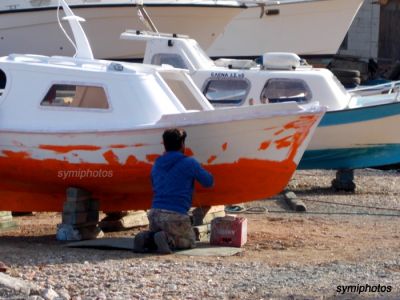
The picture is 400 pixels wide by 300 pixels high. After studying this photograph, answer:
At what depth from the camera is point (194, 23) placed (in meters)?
22.2

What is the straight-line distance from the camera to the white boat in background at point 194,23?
69.9ft

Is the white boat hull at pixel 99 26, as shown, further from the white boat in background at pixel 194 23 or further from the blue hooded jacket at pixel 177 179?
the blue hooded jacket at pixel 177 179

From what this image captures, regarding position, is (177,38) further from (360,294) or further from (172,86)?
(360,294)

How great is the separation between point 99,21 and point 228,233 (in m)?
11.1

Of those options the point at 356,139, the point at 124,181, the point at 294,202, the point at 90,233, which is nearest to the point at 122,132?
the point at 124,181

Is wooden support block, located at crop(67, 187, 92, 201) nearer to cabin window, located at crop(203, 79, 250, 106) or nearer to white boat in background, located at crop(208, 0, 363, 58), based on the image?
cabin window, located at crop(203, 79, 250, 106)

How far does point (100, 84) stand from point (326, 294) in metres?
3.92

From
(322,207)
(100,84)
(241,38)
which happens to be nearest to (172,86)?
(100,84)

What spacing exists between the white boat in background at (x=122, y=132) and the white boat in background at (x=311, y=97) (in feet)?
12.3

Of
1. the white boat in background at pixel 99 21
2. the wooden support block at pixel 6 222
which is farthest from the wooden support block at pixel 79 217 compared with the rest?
the white boat in background at pixel 99 21

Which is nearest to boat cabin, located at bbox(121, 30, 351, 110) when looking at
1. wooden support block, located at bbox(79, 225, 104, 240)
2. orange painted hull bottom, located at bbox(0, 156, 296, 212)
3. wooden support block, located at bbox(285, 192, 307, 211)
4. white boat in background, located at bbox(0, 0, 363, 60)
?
wooden support block, located at bbox(285, 192, 307, 211)

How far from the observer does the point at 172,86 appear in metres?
12.5

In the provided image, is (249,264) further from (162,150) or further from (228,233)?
(162,150)

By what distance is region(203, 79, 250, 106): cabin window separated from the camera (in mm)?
15500
